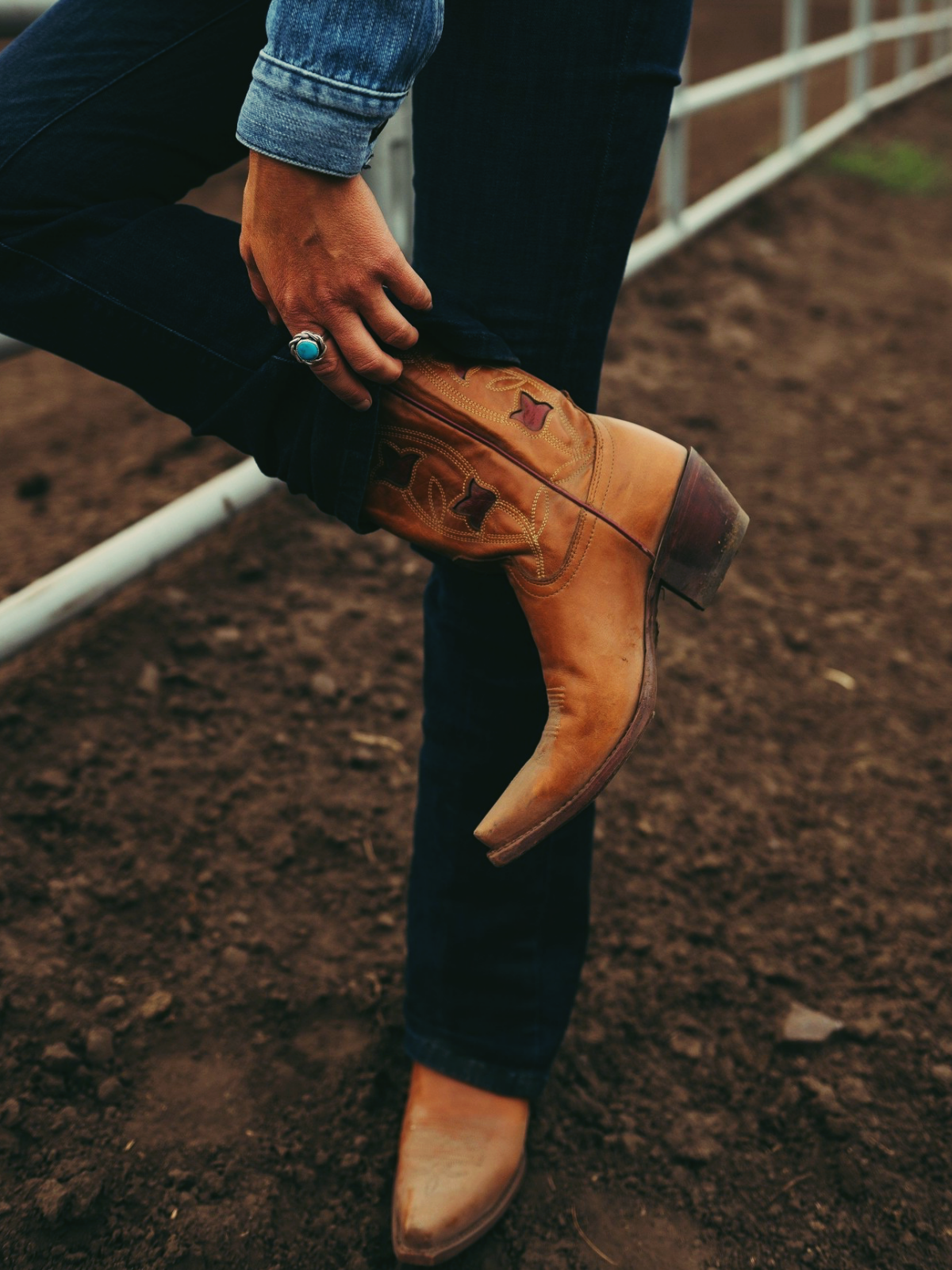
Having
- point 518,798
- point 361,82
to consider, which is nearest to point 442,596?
point 518,798

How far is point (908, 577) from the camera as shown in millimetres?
2068

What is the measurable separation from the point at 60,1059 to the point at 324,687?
0.65 metres

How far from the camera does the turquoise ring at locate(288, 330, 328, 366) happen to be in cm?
75

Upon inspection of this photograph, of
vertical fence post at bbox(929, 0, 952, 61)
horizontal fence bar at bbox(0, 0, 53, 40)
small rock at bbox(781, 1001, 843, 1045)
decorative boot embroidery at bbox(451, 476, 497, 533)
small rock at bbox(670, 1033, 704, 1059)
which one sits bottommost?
small rock at bbox(670, 1033, 704, 1059)

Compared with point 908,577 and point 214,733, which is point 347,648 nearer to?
point 214,733

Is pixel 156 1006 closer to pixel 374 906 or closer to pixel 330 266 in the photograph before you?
pixel 374 906

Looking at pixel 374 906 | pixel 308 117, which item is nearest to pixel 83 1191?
pixel 374 906

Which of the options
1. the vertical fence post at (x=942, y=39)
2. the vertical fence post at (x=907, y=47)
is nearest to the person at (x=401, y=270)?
the vertical fence post at (x=907, y=47)

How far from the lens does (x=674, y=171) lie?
284 centimetres

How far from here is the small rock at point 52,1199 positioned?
1.00 meters

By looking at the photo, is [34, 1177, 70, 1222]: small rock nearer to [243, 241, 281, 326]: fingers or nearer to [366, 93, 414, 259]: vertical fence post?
[243, 241, 281, 326]: fingers

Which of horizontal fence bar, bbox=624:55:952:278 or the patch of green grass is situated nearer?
horizontal fence bar, bbox=624:55:952:278

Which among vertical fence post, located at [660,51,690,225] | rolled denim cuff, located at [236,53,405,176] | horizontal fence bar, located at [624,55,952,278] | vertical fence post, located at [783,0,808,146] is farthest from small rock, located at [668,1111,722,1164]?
vertical fence post, located at [783,0,808,146]

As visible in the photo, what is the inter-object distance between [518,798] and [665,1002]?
556 millimetres
